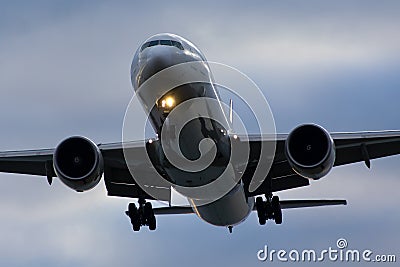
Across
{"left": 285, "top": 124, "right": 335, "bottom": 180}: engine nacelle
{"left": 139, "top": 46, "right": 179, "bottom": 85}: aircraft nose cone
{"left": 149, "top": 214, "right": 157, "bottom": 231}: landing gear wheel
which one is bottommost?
→ {"left": 285, "top": 124, "right": 335, "bottom": 180}: engine nacelle

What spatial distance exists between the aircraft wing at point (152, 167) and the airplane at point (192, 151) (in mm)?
36

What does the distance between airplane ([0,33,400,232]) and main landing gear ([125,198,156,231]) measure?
107 centimetres

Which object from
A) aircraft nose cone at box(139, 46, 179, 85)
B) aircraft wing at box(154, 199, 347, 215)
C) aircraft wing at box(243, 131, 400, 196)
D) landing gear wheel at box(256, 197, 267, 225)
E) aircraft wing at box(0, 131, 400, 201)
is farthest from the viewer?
landing gear wheel at box(256, 197, 267, 225)

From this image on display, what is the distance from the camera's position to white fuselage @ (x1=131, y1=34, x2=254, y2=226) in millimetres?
31812

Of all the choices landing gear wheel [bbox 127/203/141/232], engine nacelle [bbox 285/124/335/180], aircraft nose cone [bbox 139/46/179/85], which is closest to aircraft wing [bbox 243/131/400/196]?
engine nacelle [bbox 285/124/335/180]

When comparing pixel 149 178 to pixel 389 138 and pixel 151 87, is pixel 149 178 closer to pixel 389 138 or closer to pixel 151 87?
pixel 151 87

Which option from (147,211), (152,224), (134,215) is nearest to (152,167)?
(147,211)

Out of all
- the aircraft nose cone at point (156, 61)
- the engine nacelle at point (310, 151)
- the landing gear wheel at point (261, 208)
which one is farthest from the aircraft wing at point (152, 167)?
the aircraft nose cone at point (156, 61)

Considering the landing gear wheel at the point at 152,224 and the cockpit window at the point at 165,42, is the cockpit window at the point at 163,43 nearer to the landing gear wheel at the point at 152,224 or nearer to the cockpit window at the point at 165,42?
the cockpit window at the point at 165,42

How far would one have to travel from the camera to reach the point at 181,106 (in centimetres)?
3216

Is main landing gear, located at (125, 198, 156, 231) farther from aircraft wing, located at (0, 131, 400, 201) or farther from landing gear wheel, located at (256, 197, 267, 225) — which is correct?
landing gear wheel, located at (256, 197, 267, 225)

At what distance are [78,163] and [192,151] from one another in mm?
3823

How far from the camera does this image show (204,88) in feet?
108

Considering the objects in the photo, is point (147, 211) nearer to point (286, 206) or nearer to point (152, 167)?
point (152, 167)
